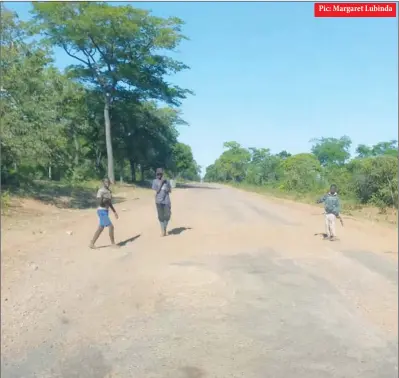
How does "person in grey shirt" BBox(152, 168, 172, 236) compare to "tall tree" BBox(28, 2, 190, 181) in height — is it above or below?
below

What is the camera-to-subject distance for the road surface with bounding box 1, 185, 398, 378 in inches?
170

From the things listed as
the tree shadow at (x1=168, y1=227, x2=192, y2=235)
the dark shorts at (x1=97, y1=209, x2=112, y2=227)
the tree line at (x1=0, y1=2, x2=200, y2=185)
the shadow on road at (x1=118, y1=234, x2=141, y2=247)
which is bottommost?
the shadow on road at (x1=118, y1=234, x2=141, y2=247)

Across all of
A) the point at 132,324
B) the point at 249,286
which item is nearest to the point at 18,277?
the point at 132,324

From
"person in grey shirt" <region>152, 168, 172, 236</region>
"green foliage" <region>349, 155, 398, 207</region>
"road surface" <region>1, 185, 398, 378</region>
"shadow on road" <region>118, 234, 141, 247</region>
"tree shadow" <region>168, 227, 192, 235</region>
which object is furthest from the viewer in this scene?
"green foliage" <region>349, 155, 398, 207</region>

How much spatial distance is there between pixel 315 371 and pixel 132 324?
2.07 meters

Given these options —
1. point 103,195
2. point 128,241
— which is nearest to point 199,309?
point 103,195

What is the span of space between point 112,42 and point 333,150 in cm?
5132

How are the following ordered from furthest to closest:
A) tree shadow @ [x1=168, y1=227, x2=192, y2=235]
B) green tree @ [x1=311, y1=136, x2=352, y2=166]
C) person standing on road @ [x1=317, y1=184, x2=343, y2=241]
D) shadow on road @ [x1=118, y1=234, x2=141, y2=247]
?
green tree @ [x1=311, y1=136, x2=352, y2=166] → tree shadow @ [x1=168, y1=227, x2=192, y2=235] → person standing on road @ [x1=317, y1=184, x2=343, y2=241] → shadow on road @ [x1=118, y1=234, x2=141, y2=247]

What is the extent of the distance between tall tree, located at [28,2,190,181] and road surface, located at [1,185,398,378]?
23.5 meters

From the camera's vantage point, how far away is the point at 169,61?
36062 mm

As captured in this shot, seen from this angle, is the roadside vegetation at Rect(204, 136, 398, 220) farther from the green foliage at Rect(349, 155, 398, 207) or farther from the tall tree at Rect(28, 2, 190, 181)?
the tall tree at Rect(28, 2, 190, 181)

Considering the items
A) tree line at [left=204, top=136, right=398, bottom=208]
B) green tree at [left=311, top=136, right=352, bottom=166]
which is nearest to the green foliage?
tree line at [left=204, top=136, right=398, bottom=208]

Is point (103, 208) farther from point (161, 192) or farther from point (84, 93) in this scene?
point (84, 93)

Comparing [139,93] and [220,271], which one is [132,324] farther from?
[139,93]
